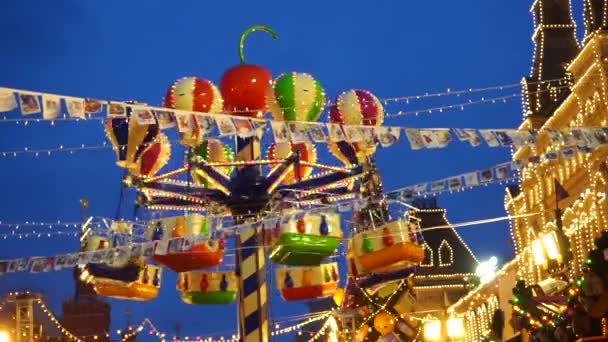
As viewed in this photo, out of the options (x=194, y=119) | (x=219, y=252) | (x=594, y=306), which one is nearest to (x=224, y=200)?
(x=219, y=252)

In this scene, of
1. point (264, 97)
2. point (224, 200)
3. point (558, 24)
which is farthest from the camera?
point (558, 24)

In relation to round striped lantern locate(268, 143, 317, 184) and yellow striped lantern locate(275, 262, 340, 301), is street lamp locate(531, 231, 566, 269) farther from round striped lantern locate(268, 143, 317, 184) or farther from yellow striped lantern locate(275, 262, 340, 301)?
round striped lantern locate(268, 143, 317, 184)

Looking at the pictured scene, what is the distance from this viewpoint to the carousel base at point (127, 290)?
16.1m

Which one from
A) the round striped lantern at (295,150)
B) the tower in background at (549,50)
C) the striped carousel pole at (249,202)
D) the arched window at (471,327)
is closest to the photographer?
the striped carousel pole at (249,202)

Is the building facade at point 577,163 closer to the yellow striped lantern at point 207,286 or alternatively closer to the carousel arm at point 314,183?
the carousel arm at point 314,183

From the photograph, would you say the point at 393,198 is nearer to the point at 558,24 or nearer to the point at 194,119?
the point at 194,119

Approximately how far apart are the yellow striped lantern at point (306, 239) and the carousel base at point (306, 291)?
3005mm

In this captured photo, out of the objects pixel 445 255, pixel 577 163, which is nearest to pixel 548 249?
pixel 577 163

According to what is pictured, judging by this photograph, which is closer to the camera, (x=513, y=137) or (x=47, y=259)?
(x=513, y=137)

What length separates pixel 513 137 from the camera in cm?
1205

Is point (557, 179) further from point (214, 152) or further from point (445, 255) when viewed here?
point (445, 255)

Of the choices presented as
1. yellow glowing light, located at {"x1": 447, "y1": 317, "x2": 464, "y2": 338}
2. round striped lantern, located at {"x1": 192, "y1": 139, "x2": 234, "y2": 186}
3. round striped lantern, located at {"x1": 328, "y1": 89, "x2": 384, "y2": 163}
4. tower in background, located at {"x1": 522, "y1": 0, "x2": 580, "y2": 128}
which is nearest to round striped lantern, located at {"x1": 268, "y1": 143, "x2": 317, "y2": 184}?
round striped lantern, located at {"x1": 192, "y1": 139, "x2": 234, "y2": 186}

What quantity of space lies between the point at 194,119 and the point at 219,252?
4594 mm

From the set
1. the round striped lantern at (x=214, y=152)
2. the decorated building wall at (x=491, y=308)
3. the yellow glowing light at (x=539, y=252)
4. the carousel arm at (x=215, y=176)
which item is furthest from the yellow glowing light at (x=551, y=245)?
the carousel arm at (x=215, y=176)
